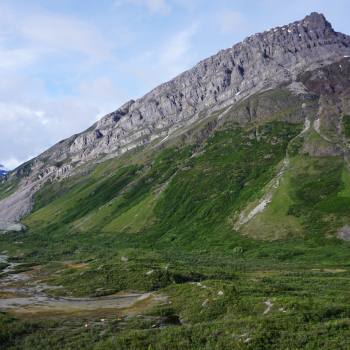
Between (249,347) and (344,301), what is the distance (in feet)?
88.7

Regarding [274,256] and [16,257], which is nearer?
[274,256]

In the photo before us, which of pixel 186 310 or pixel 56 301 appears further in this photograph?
pixel 56 301

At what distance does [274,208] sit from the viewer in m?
178

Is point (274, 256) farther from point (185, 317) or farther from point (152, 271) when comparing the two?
point (185, 317)

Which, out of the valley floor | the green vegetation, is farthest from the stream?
the green vegetation

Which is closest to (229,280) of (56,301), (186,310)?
(186,310)

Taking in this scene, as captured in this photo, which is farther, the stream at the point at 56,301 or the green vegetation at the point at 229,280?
the stream at the point at 56,301

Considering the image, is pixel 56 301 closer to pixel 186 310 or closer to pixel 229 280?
pixel 186 310

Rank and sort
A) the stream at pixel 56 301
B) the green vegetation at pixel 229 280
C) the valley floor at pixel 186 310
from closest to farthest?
the valley floor at pixel 186 310
the green vegetation at pixel 229 280
the stream at pixel 56 301

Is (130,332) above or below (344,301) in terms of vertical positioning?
above

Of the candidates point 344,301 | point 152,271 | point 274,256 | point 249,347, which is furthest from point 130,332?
point 274,256

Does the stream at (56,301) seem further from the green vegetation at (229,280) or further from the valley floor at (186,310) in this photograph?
the green vegetation at (229,280)

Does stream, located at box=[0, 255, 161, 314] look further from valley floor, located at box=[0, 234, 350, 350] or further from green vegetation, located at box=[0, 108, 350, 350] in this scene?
green vegetation, located at box=[0, 108, 350, 350]

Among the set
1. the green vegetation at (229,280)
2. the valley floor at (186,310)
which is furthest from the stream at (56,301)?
the green vegetation at (229,280)
